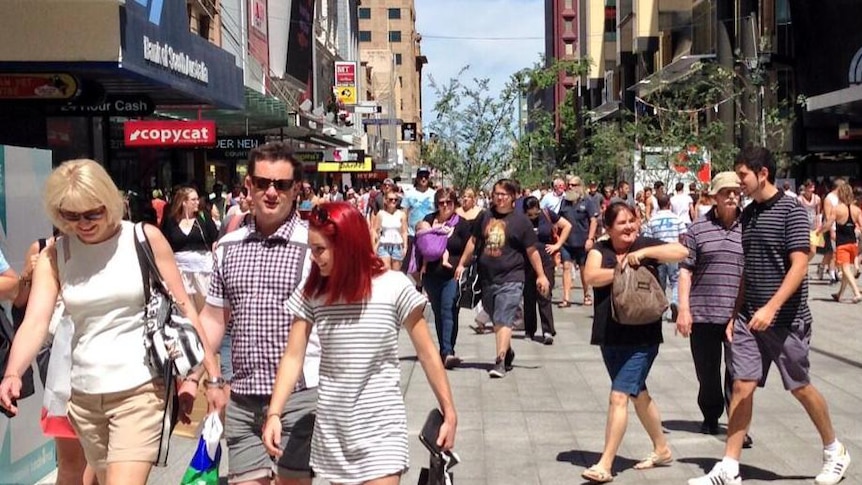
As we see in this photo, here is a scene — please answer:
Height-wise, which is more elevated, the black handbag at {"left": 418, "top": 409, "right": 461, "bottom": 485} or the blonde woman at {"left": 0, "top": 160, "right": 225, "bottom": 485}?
the blonde woman at {"left": 0, "top": 160, "right": 225, "bottom": 485}

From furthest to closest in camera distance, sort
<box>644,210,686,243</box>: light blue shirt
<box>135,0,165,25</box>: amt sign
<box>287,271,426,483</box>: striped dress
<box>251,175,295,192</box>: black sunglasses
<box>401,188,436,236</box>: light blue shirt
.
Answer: <box>401,188,436,236</box>: light blue shirt → <box>135,0,165,25</box>: amt sign → <box>644,210,686,243</box>: light blue shirt → <box>251,175,295,192</box>: black sunglasses → <box>287,271,426,483</box>: striped dress

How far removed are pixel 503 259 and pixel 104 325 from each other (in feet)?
21.6

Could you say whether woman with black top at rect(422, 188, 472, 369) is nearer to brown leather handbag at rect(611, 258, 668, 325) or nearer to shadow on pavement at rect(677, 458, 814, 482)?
shadow on pavement at rect(677, 458, 814, 482)

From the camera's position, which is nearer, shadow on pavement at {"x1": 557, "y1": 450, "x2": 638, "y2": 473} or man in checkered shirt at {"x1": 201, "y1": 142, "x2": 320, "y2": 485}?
man in checkered shirt at {"x1": 201, "y1": 142, "x2": 320, "y2": 485}

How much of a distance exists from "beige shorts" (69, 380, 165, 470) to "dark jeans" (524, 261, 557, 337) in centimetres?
756

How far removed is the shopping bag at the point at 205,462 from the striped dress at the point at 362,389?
41cm

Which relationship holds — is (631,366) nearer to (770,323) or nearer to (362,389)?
(770,323)

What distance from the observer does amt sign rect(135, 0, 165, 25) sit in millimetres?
16267

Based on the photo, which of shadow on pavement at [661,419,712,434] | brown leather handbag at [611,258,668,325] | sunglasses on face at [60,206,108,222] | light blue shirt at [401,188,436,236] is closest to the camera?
sunglasses on face at [60,206,108,222]

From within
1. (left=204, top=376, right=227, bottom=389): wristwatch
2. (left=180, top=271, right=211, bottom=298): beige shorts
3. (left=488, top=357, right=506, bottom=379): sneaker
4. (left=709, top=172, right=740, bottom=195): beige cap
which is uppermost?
(left=709, top=172, right=740, bottom=195): beige cap

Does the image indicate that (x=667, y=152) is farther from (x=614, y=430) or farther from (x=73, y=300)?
(x=73, y=300)

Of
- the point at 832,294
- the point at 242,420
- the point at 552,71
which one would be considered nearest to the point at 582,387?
the point at 242,420

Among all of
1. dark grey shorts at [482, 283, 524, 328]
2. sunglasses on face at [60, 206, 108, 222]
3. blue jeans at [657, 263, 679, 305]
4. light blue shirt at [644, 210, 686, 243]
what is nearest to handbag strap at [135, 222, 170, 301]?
sunglasses on face at [60, 206, 108, 222]

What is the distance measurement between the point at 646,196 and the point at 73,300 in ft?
66.3
